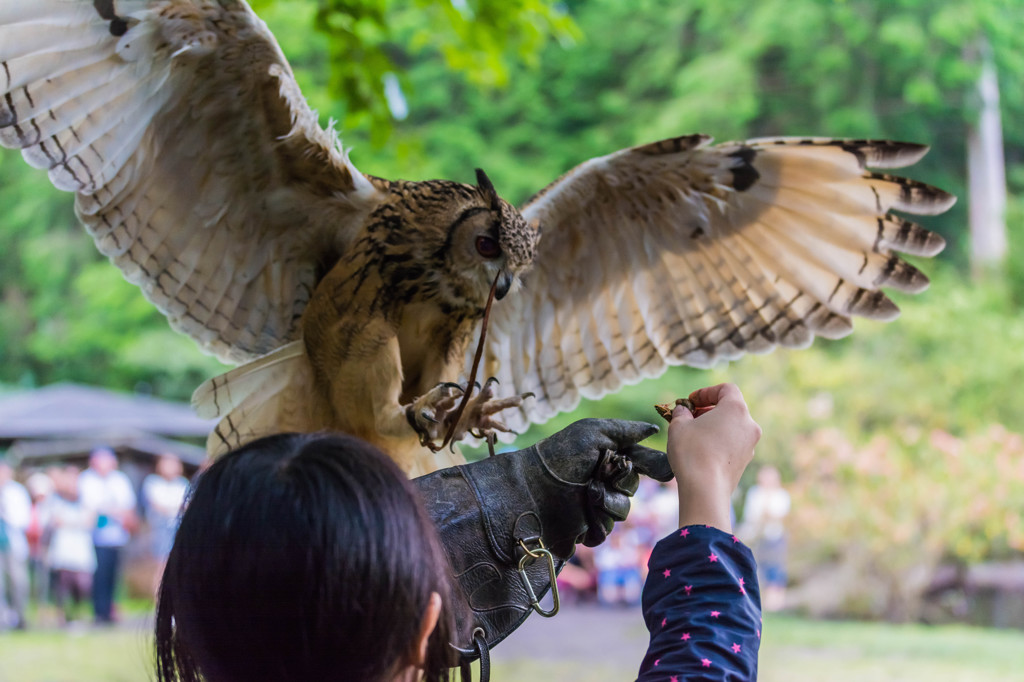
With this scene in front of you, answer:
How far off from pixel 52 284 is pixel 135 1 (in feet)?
47.9

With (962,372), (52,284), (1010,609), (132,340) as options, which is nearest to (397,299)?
(1010,609)

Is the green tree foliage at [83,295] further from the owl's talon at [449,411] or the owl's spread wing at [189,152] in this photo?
the owl's talon at [449,411]

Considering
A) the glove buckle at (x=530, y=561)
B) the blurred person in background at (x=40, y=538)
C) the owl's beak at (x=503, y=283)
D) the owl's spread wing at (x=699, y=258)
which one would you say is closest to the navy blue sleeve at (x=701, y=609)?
the glove buckle at (x=530, y=561)

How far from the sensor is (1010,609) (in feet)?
29.3

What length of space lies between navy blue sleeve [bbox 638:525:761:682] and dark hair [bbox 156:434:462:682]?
24cm

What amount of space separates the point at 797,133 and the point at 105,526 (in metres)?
10.0

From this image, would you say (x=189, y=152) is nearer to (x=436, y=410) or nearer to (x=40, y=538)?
(x=436, y=410)

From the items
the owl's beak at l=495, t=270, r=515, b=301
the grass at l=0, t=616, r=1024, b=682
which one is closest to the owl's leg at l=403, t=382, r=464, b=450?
the owl's beak at l=495, t=270, r=515, b=301

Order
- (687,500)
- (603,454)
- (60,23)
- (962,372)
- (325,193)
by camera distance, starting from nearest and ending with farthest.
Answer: (687,500), (603,454), (60,23), (325,193), (962,372)

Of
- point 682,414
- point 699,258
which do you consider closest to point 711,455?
point 682,414

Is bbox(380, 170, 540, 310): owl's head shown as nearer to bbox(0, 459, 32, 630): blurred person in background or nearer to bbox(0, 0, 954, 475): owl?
bbox(0, 0, 954, 475): owl

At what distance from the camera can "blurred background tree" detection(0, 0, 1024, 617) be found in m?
8.97

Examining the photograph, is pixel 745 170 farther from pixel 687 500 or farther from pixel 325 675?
pixel 325 675

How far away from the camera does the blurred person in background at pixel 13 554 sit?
836 centimetres
